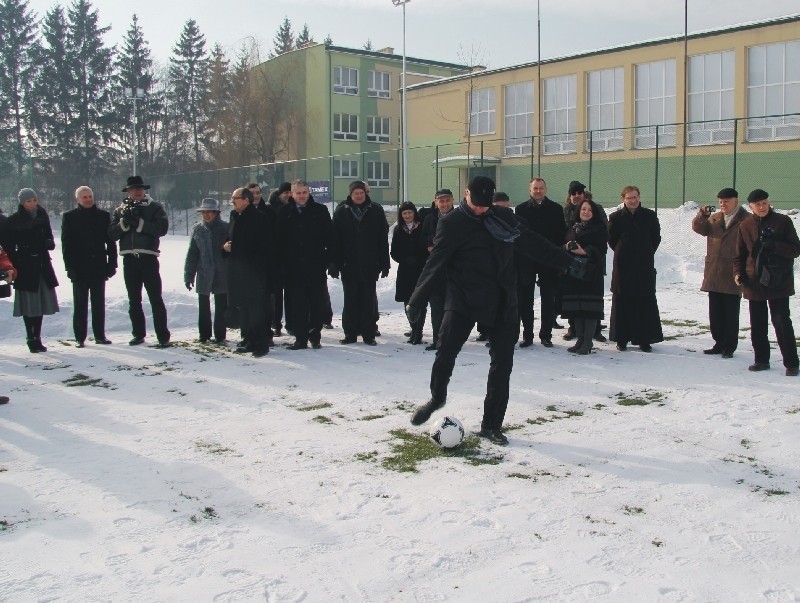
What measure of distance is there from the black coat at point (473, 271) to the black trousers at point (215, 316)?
4876mm

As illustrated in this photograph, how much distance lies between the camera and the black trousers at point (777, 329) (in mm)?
8172

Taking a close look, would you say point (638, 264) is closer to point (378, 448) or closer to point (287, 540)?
point (378, 448)

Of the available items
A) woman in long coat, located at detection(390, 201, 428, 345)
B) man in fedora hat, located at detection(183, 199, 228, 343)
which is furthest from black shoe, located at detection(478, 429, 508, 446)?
man in fedora hat, located at detection(183, 199, 228, 343)

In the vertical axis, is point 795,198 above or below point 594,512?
above

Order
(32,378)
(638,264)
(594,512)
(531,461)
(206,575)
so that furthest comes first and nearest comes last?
(638,264) → (32,378) → (531,461) → (594,512) → (206,575)

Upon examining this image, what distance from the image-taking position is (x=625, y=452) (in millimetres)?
5836

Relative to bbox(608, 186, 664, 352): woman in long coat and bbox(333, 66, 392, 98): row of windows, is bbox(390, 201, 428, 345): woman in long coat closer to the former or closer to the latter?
bbox(608, 186, 664, 352): woman in long coat

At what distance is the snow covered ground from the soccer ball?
0.38 ft

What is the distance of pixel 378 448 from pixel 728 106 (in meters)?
30.9

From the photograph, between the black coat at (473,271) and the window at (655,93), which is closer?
the black coat at (473,271)

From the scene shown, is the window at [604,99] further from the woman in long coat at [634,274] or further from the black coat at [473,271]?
the black coat at [473,271]

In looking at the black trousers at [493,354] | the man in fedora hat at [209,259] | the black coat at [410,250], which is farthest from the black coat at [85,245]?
the black trousers at [493,354]

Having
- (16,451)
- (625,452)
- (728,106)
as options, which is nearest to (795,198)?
(728,106)

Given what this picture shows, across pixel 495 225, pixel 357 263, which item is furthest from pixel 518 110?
pixel 495 225
